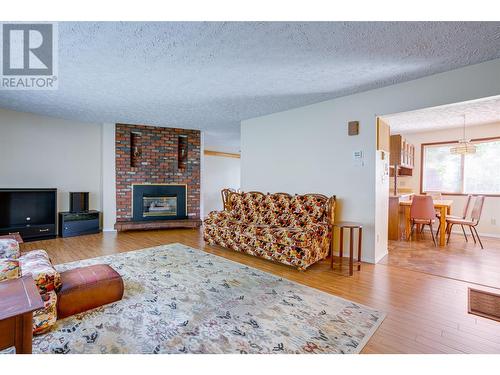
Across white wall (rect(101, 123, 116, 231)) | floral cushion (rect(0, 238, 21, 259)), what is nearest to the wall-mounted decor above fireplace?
white wall (rect(101, 123, 116, 231))

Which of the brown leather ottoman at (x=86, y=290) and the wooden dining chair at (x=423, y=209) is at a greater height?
the wooden dining chair at (x=423, y=209)

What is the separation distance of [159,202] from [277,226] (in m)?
3.34

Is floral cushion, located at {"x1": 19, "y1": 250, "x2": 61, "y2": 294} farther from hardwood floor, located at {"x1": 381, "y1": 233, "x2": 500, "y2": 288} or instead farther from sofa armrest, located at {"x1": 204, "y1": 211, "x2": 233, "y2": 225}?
hardwood floor, located at {"x1": 381, "y1": 233, "x2": 500, "y2": 288}

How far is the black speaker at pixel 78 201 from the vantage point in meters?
4.98

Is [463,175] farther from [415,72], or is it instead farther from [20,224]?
[20,224]

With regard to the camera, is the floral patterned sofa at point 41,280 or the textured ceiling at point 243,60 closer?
the floral patterned sofa at point 41,280

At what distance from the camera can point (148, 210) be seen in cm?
573

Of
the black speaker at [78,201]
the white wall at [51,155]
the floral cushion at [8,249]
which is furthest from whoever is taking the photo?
the black speaker at [78,201]

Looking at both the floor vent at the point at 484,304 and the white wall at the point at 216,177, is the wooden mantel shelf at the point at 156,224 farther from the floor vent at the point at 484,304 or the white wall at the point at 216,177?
the floor vent at the point at 484,304

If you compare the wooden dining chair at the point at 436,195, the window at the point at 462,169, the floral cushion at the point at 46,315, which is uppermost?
the window at the point at 462,169

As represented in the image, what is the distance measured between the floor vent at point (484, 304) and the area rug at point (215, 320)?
2.94 feet

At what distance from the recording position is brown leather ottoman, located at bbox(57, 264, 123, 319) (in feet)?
6.39

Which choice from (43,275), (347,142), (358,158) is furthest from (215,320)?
(347,142)

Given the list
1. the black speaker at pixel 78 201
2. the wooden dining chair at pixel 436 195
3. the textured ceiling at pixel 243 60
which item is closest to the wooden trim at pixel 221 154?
the black speaker at pixel 78 201
